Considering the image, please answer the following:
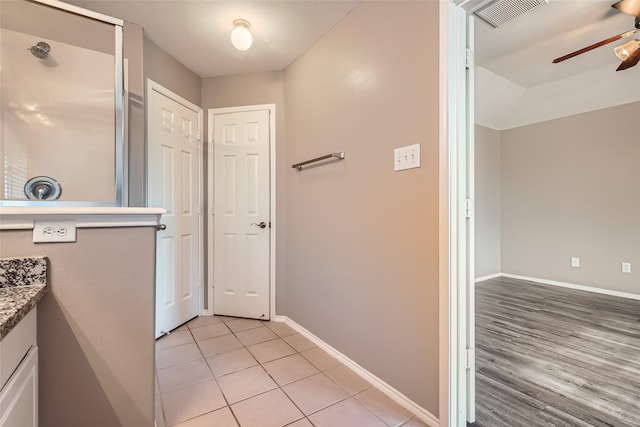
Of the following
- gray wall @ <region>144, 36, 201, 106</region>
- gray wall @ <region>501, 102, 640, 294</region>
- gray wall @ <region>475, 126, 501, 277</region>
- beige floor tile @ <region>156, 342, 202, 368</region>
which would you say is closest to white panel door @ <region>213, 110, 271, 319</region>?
gray wall @ <region>144, 36, 201, 106</region>

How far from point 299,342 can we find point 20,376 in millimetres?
1664

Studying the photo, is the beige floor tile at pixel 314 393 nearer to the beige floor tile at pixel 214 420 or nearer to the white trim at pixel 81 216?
the beige floor tile at pixel 214 420

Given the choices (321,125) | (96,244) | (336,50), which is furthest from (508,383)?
(336,50)

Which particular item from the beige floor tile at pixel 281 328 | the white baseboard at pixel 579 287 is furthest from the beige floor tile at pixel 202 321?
the white baseboard at pixel 579 287

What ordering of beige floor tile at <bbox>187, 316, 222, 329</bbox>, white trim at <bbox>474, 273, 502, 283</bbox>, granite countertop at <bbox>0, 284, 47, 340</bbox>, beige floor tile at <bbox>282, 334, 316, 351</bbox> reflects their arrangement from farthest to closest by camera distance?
white trim at <bbox>474, 273, 502, 283</bbox>, beige floor tile at <bbox>187, 316, 222, 329</bbox>, beige floor tile at <bbox>282, 334, 316, 351</bbox>, granite countertop at <bbox>0, 284, 47, 340</bbox>

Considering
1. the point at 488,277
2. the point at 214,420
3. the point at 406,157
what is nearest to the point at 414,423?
the point at 214,420

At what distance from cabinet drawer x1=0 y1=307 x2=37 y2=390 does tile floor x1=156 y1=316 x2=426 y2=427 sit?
0.78 meters

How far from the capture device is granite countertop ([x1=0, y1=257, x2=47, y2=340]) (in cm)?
78

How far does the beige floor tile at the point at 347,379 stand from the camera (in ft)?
5.31

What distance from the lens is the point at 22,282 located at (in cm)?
92

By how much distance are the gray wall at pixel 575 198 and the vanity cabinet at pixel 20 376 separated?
5.13 meters

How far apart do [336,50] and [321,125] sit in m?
0.51

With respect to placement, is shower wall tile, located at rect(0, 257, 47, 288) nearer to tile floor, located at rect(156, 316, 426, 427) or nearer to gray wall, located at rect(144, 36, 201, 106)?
tile floor, located at rect(156, 316, 426, 427)

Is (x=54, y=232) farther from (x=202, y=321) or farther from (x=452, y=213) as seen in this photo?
(x=202, y=321)
